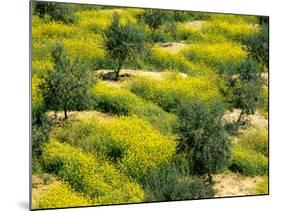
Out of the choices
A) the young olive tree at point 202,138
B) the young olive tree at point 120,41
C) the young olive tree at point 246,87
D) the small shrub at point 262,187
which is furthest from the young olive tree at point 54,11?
the small shrub at point 262,187

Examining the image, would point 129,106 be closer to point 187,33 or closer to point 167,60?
point 167,60

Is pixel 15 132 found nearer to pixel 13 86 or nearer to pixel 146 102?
pixel 13 86

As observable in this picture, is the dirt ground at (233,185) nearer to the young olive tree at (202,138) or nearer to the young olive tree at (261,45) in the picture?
the young olive tree at (202,138)

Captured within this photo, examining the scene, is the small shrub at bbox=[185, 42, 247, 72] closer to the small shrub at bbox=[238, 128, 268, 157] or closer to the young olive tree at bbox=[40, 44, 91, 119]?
the small shrub at bbox=[238, 128, 268, 157]

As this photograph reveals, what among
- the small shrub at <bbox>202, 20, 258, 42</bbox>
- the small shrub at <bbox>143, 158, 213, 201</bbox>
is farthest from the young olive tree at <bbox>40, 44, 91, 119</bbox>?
the small shrub at <bbox>202, 20, 258, 42</bbox>

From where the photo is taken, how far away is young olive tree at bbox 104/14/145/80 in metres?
6.08

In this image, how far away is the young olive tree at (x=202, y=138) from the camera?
6.21 meters

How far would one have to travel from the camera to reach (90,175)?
588 cm

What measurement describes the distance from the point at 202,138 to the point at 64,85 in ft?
4.62

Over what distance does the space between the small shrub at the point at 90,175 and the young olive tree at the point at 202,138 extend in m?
0.62

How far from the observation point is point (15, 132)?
224 inches

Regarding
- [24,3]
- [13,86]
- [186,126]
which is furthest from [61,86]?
[186,126]
